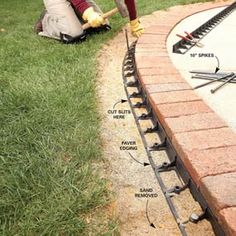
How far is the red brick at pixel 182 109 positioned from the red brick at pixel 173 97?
0.22 feet

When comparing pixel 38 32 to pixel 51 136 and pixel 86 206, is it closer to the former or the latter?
pixel 51 136

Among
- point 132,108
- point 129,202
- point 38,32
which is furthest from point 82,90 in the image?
point 38,32

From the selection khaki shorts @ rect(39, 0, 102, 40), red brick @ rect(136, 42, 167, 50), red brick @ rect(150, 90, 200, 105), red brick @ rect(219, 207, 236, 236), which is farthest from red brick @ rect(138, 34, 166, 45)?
red brick @ rect(219, 207, 236, 236)

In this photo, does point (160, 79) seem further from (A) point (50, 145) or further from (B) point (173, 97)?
(A) point (50, 145)

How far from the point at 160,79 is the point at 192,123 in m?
0.81

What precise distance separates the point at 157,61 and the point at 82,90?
2.67 ft

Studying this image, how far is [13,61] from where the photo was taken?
4.39m

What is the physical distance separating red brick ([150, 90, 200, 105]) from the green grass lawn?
0.49 m

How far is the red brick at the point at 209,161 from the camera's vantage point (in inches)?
86.3

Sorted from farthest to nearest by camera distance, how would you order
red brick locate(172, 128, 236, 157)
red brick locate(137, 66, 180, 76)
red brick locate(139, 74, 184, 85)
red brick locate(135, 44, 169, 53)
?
red brick locate(135, 44, 169, 53)
red brick locate(137, 66, 180, 76)
red brick locate(139, 74, 184, 85)
red brick locate(172, 128, 236, 157)

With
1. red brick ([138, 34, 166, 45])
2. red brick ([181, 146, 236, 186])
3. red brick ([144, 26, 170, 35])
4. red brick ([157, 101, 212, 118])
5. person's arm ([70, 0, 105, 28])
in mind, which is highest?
person's arm ([70, 0, 105, 28])

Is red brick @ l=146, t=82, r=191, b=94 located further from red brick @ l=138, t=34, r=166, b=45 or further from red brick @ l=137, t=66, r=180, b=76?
red brick @ l=138, t=34, r=166, b=45

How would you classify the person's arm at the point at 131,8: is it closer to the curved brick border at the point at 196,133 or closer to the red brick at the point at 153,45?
the red brick at the point at 153,45

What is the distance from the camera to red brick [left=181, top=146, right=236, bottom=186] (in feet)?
7.19
